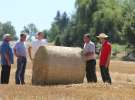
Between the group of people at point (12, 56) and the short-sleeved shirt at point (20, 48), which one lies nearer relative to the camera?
the group of people at point (12, 56)

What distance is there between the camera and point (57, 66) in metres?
17.2

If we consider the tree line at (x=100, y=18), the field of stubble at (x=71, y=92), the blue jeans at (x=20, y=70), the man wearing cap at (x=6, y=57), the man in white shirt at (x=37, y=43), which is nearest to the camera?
the field of stubble at (x=71, y=92)

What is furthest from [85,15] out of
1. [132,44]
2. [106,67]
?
[106,67]

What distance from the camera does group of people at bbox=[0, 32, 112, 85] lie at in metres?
17.9

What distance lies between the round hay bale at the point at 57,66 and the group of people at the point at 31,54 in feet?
1.70

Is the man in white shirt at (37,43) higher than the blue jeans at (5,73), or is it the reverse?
the man in white shirt at (37,43)

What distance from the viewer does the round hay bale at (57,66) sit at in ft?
56.3

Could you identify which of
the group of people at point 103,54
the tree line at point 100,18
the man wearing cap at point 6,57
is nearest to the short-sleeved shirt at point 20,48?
the man wearing cap at point 6,57

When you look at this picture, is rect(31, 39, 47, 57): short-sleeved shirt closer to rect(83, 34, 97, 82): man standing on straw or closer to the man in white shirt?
the man in white shirt

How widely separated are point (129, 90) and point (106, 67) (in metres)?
2.67

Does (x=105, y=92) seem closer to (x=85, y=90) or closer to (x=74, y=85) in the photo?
(x=85, y=90)

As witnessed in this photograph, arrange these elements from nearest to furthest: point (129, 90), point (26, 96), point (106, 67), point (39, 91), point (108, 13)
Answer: point (26, 96), point (39, 91), point (129, 90), point (106, 67), point (108, 13)

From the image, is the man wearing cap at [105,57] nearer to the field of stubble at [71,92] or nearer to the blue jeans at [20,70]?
the field of stubble at [71,92]

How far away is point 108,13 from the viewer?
3433 inches
